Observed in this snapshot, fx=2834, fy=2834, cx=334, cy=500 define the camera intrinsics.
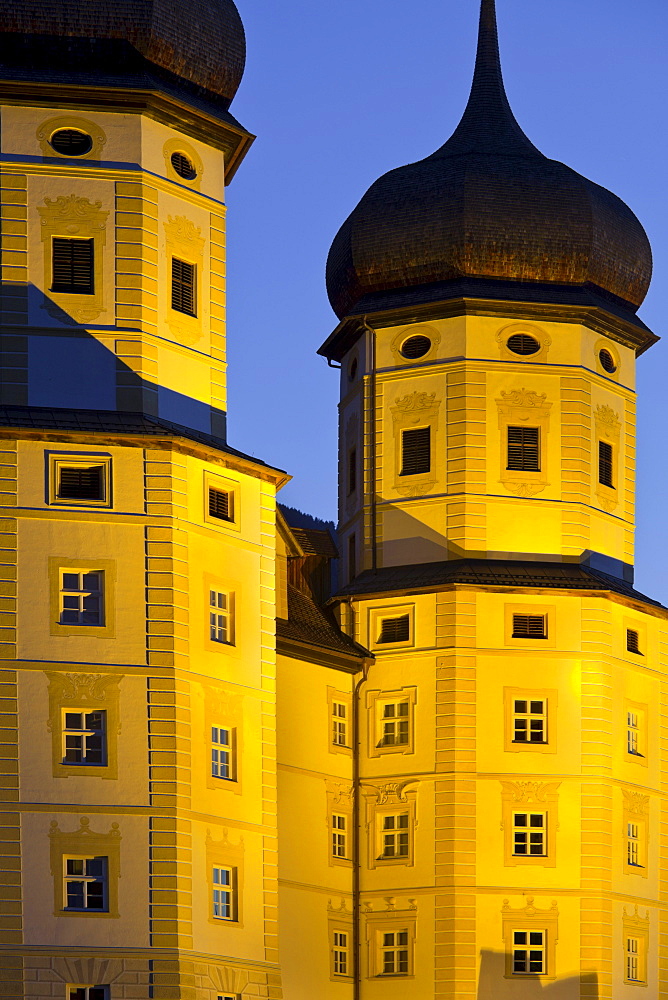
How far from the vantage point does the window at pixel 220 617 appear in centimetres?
5247

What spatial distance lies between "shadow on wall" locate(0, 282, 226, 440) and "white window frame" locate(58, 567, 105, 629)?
3390mm

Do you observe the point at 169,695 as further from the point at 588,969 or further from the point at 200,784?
the point at 588,969

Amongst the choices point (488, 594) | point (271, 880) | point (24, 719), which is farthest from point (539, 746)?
point (24, 719)

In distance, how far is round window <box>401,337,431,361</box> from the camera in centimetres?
6338

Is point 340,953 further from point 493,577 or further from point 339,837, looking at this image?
point 493,577

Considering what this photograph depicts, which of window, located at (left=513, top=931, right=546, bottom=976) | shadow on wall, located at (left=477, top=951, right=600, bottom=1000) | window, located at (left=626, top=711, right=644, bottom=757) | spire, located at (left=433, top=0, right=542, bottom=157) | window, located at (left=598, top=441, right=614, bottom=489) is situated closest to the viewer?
Answer: shadow on wall, located at (left=477, top=951, right=600, bottom=1000)

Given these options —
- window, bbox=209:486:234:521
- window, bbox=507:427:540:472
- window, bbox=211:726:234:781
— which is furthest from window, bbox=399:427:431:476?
window, bbox=211:726:234:781

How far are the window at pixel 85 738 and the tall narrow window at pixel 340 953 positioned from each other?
1170 centimetres

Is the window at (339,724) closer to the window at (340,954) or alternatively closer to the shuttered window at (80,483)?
the window at (340,954)

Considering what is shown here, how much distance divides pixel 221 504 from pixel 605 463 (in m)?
13.5

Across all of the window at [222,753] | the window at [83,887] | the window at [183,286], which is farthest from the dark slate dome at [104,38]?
the window at [83,887]

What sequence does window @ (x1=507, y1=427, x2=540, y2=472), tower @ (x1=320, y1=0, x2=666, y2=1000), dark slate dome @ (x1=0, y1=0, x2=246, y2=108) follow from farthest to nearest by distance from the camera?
1. window @ (x1=507, y1=427, x2=540, y2=472)
2. tower @ (x1=320, y1=0, x2=666, y2=1000)
3. dark slate dome @ (x1=0, y1=0, x2=246, y2=108)

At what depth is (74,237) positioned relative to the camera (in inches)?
2100

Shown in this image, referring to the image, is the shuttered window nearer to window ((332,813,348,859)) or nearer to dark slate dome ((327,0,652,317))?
window ((332,813,348,859))
